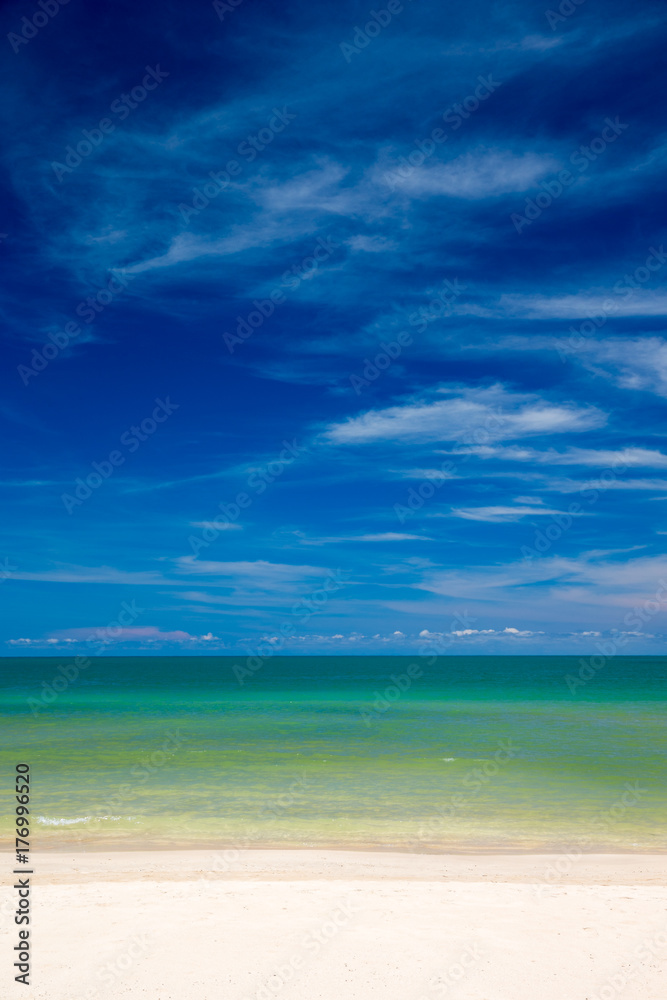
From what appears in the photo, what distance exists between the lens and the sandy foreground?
23.9 ft

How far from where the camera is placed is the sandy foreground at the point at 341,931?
7.28m

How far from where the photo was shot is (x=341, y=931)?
28.8 ft

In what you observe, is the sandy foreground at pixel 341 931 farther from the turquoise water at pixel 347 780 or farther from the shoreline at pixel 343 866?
the turquoise water at pixel 347 780

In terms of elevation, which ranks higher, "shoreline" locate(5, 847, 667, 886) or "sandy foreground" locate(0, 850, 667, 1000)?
"shoreline" locate(5, 847, 667, 886)
